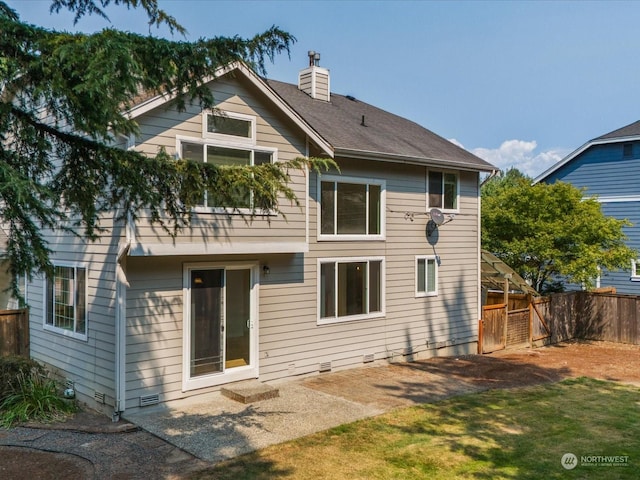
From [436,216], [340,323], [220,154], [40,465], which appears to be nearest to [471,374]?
[340,323]

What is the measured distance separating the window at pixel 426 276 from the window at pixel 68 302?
813 cm

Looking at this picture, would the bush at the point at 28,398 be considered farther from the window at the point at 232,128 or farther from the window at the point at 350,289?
the window at the point at 350,289

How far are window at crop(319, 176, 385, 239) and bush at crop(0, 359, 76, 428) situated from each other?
6.08m

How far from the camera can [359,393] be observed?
1051 cm

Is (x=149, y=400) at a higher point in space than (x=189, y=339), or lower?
lower

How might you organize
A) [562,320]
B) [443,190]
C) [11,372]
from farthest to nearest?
[562,320]
[443,190]
[11,372]

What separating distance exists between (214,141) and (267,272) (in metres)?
2.83

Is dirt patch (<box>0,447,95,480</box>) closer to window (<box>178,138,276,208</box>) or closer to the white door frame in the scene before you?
the white door frame

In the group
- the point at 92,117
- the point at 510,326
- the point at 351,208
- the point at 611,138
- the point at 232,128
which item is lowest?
the point at 510,326

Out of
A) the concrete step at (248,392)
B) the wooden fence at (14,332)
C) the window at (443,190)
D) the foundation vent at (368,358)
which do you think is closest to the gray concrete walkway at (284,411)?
the concrete step at (248,392)

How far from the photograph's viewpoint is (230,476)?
661cm

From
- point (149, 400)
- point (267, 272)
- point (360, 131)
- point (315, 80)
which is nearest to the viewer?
point (149, 400)

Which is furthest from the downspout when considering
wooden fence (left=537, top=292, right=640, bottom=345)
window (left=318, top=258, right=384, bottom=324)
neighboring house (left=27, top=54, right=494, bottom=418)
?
wooden fence (left=537, top=292, right=640, bottom=345)

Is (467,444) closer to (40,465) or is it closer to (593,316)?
(40,465)
